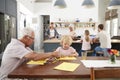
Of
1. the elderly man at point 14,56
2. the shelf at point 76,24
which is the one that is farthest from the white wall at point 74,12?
the elderly man at point 14,56

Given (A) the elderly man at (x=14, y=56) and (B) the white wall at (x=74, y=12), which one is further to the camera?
(B) the white wall at (x=74, y=12)

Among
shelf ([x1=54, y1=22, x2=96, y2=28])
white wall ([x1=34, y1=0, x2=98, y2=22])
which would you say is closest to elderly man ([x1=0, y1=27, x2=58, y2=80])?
shelf ([x1=54, y1=22, x2=96, y2=28])

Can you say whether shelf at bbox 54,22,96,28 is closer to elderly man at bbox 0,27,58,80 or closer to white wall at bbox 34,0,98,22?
white wall at bbox 34,0,98,22

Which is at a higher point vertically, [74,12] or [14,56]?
[74,12]

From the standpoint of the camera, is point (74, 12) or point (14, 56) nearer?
point (14, 56)

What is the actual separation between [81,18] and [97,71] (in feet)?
27.4

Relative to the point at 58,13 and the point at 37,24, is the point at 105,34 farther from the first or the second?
the point at 37,24

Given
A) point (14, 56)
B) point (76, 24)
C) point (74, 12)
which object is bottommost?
point (14, 56)

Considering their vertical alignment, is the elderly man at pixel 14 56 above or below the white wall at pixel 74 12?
below

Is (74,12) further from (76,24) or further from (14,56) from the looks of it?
(14,56)

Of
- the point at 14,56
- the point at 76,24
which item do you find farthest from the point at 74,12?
the point at 14,56

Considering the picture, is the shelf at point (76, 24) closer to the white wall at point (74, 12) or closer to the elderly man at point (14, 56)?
the white wall at point (74, 12)

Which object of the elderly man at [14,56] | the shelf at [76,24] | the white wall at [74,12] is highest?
the white wall at [74,12]

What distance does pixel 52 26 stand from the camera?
10016 millimetres
